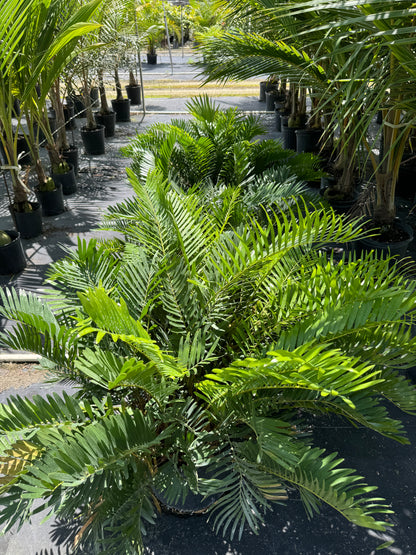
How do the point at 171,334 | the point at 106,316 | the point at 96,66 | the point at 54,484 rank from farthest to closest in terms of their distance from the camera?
1. the point at 96,66
2. the point at 171,334
3. the point at 106,316
4. the point at 54,484

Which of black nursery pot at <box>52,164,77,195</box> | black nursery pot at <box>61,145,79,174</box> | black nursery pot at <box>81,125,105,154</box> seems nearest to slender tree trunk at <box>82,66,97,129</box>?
black nursery pot at <box>81,125,105,154</box>

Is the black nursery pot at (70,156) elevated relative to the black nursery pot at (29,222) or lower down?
elevated

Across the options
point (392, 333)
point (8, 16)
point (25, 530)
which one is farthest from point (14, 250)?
point (392, 333)

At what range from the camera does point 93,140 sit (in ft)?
20.8

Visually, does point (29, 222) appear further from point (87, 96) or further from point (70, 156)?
point (87, 96)

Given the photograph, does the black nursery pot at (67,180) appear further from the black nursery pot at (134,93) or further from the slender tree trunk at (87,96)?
the black nursery pot at (134,93)

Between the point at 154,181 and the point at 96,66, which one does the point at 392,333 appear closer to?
the point at 154,181

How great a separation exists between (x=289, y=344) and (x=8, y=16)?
7.29 feet

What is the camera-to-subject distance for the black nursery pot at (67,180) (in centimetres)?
507

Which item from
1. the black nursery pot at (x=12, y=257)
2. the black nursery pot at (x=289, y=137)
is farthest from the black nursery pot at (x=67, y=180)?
the black nursery pot at (x=289, y=137)

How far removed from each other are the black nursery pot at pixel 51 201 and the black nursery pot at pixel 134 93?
5495 mm

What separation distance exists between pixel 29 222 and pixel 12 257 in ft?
2.06

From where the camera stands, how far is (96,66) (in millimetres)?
5617

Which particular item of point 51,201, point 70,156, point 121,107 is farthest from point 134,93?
point 51,201
